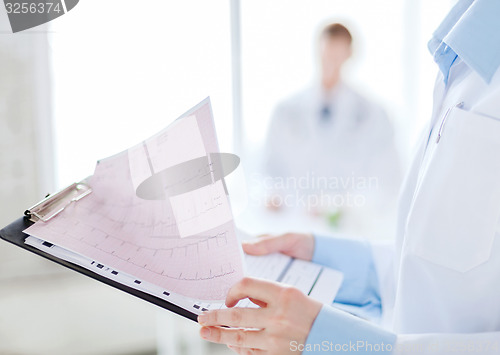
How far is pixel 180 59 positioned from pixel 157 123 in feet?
0.88

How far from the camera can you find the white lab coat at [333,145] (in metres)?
2.01

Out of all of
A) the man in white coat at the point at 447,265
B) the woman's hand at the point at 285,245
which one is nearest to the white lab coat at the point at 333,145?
the woman's hand at the point at 285,245

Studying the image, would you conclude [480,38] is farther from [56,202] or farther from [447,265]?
[56,202]

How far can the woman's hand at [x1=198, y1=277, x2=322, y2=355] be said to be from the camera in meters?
0.47

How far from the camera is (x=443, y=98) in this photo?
0.61 metres

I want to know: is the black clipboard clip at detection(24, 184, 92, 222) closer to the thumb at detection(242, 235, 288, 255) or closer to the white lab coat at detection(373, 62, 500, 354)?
the thumb at detection(242, 235, 288, 255)

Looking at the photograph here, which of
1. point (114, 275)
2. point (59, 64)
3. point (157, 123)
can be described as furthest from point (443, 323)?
point (59, 64)

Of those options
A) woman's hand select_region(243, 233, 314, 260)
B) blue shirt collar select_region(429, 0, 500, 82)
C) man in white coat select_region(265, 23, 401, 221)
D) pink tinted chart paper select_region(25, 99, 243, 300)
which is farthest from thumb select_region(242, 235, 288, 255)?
man in white coat select_region(265, 23, 401, 221)

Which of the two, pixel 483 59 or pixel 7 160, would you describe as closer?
pixel 483 59

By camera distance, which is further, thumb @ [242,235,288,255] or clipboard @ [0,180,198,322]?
thumb @ [242,235,288,255]

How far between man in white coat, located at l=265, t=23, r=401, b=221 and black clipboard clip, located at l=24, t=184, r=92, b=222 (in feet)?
4.61

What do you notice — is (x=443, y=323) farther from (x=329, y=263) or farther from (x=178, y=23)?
(x=178, y=23)

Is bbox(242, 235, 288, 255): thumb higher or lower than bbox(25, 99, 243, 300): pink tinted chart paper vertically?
lower

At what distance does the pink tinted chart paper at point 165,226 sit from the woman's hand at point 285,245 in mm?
189
